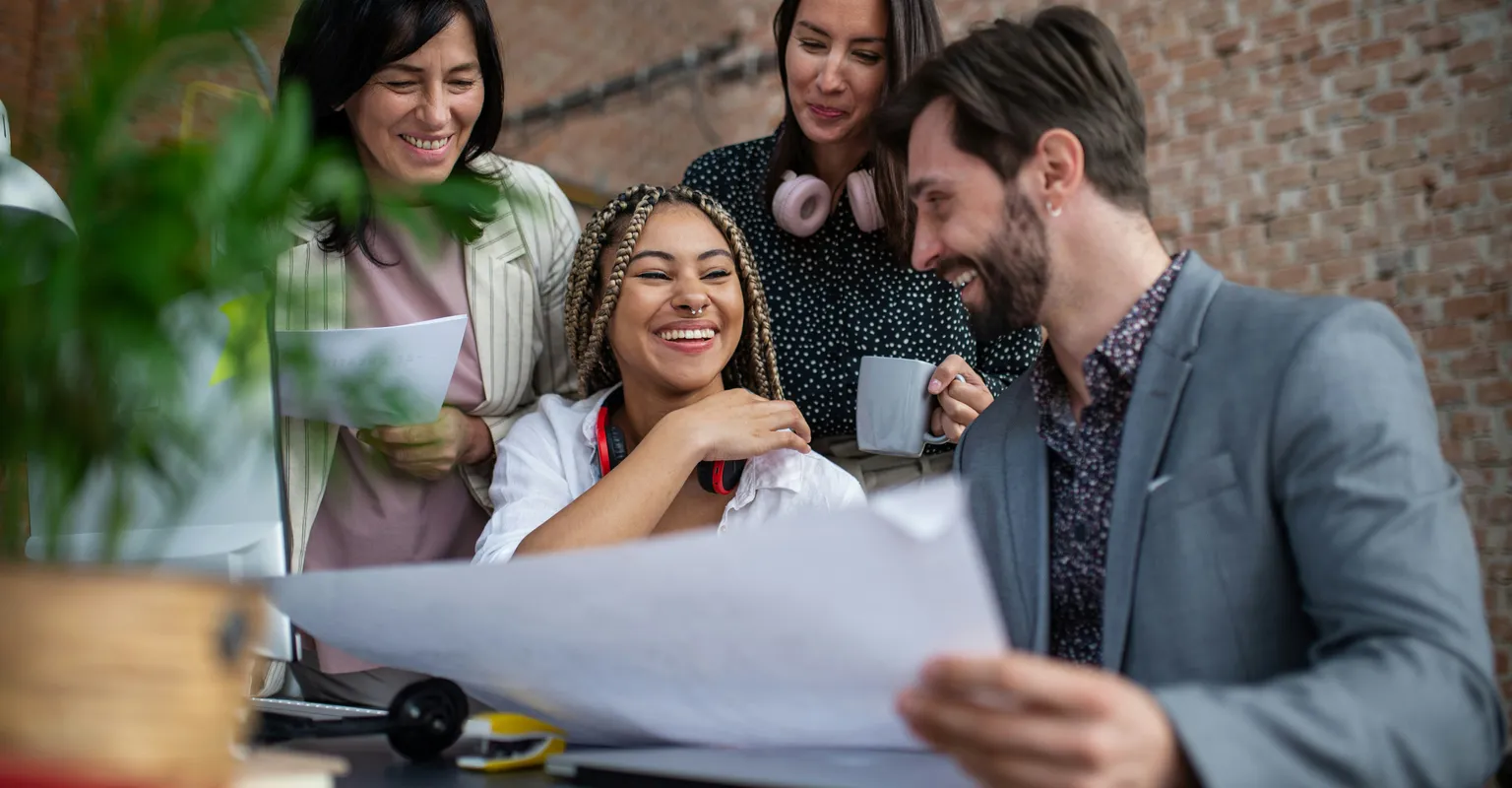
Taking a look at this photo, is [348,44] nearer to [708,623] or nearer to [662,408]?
[662,408]

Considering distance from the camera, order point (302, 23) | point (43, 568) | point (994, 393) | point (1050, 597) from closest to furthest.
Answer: point (43, 568), point (1050, 597), point (302, 23), point (994, 393)

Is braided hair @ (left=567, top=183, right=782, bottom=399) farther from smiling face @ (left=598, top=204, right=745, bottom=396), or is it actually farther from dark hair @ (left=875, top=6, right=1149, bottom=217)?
dark hair @ (left=875, top=6, right=1149, bottom=217)

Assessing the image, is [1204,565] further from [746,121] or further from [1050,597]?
[746,121]

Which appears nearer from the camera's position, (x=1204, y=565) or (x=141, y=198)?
(x=141, y=198)

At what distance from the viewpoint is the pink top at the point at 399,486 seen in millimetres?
1662

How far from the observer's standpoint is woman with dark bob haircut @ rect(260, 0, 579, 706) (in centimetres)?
160

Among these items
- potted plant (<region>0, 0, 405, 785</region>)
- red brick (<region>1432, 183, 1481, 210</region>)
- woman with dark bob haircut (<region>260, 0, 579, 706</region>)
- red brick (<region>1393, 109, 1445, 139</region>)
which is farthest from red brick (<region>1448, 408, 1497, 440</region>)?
potted plant (<region>0, 0, 405, 785</region>)

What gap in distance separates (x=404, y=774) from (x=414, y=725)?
0.07m

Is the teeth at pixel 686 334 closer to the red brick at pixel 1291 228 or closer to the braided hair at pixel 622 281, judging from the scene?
the braided hair at pixel 622 281

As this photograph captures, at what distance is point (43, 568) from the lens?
1.61 feet

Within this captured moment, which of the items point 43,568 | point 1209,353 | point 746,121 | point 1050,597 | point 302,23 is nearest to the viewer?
point 43,568

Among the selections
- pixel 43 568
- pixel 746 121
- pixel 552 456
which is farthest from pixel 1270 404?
pixel 746 121

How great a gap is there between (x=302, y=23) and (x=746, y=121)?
4.07m

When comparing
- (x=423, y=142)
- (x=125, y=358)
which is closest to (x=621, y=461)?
(x=423, y=142)
